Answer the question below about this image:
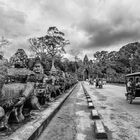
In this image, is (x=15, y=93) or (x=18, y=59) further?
(x=18, y=59)

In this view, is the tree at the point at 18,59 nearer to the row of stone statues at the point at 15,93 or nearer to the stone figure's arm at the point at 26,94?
the row of stone statues at the point at 15,93

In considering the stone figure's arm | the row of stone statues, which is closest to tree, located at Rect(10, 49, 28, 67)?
the row of stone statues

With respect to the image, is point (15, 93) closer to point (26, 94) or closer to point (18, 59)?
point (26, 94)

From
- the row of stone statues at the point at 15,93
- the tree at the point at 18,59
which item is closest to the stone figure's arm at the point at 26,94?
the row of stone statues at the point at 15,93

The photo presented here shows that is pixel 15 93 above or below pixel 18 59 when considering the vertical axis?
below

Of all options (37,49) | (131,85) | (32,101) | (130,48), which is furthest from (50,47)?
(32,101)

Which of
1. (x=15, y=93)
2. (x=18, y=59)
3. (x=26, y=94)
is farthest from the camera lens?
(x=18, y=59)

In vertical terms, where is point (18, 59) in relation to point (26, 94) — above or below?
above

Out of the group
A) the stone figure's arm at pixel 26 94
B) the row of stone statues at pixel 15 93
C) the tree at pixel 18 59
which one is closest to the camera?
the row of stone statues at pixel 15 93

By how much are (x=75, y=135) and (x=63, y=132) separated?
1.21 ft

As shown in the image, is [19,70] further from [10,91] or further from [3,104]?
[3,104]

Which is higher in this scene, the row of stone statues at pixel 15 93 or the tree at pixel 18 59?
the tree at pixel 18 59

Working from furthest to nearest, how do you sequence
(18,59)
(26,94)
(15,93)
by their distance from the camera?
(18,59), (26,94), (15,93)

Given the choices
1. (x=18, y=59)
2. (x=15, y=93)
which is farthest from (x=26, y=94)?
(x=18, y=59)
